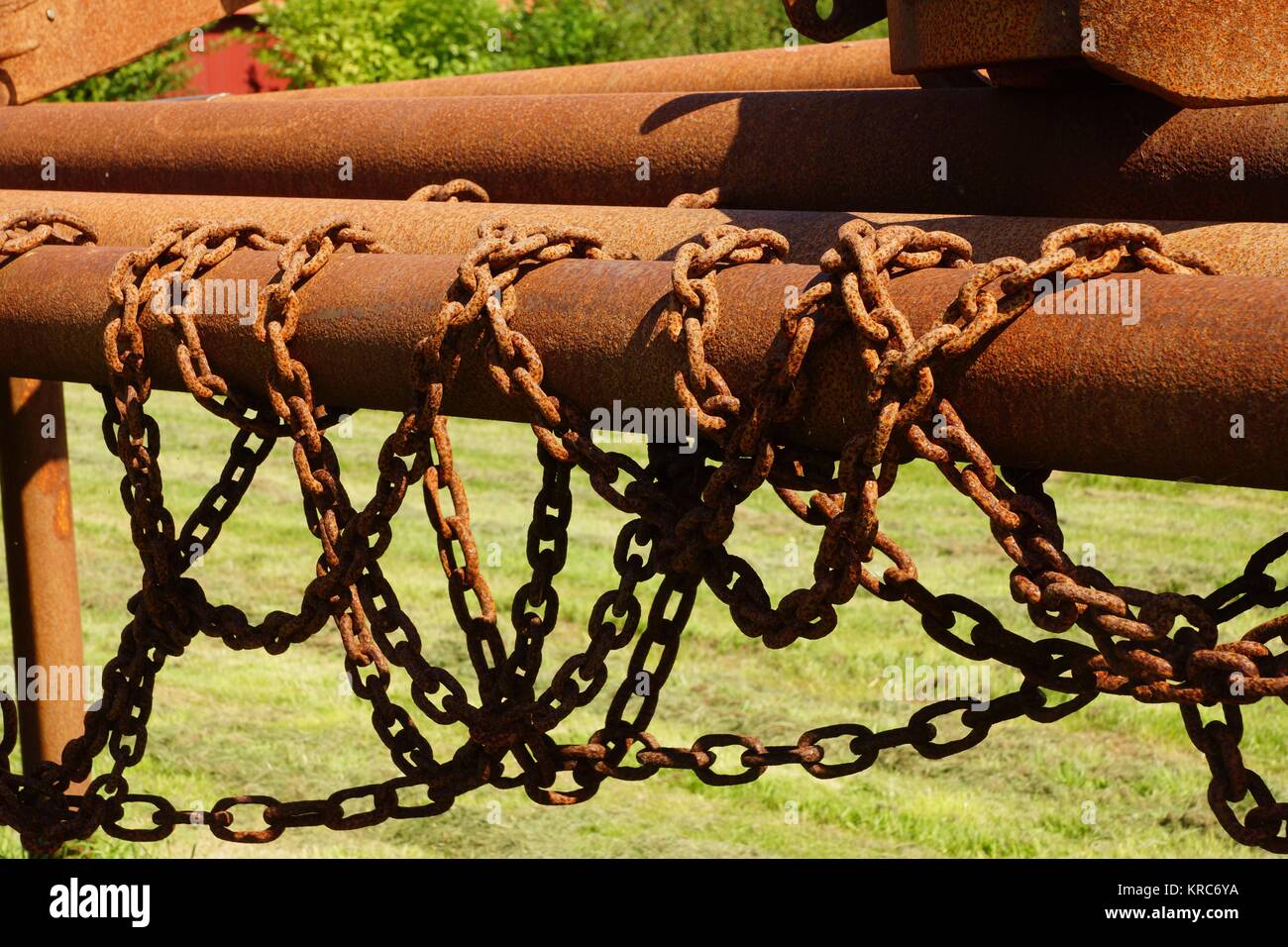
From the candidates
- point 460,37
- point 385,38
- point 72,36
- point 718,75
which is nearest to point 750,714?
point 718,75

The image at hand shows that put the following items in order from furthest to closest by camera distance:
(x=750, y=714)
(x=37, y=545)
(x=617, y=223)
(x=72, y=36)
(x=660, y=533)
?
(x=750, y=714), (x=37, y=545), (x=72, y=36), (x=617, y=223), (x=660, y=533)

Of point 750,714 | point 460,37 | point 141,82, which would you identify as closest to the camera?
point 750,714

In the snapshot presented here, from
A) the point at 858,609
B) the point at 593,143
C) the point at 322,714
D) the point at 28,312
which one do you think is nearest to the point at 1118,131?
the point at 593,143

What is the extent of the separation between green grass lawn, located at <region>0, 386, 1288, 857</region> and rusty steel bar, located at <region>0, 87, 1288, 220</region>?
1.68m

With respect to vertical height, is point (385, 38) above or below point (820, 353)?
above

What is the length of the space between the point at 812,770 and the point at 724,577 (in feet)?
0.89

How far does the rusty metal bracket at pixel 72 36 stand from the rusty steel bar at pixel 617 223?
31.1 inches

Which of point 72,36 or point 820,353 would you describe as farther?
point 72,36

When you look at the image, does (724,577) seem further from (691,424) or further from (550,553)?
(550,553)

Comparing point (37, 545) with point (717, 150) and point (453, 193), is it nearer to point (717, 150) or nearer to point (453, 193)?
point (453, 193)

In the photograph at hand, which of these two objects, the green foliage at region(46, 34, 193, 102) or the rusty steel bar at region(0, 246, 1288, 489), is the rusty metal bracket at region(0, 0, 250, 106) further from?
the green foliage at region(46, 34, 193, 102)

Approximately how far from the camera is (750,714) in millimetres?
5883

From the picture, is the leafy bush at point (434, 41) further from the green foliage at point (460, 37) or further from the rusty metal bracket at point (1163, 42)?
the rusty metal bracket at point (1163, 42)

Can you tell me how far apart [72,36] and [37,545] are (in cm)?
157
